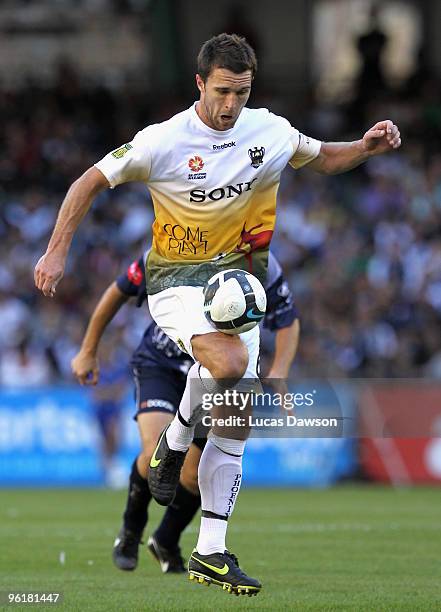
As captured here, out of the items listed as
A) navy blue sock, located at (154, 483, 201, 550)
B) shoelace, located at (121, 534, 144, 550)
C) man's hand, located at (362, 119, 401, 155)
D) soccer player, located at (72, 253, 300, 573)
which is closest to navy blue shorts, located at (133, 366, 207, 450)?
soccer player, located at (72, 253, 300, 573)

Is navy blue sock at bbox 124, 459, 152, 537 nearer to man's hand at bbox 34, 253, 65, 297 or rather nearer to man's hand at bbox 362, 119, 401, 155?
man's hand at bbox 34, 253, 65, 297

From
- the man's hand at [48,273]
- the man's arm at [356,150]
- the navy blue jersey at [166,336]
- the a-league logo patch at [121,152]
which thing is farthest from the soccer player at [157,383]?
the man's hand at [48,273]

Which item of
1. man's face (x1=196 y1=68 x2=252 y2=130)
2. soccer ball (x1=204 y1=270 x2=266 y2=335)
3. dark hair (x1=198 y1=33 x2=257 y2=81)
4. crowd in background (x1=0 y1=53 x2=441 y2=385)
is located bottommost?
crowd in background (x1=0 y1=53 x2=441 y2=385)

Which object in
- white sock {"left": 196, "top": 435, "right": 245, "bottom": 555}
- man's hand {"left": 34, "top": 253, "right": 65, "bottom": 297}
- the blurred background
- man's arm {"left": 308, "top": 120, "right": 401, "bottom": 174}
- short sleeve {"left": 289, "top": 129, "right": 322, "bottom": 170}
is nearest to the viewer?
man's hand {"left": 34, "top": 253, "right": 65, "bottom": 297}

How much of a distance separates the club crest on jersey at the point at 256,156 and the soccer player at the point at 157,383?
5.39 feet

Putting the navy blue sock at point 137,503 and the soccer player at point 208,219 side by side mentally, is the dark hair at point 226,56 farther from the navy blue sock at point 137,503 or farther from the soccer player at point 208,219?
the navy blue sock at point 137,503

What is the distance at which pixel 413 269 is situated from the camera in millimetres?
20594

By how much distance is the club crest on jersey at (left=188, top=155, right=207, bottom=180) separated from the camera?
7355mm

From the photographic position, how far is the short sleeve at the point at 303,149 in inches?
305

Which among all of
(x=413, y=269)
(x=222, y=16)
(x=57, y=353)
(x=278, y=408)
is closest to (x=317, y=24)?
(x=222, y=16)

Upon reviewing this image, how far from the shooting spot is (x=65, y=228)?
7.02m

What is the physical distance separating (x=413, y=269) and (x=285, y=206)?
8.33ft

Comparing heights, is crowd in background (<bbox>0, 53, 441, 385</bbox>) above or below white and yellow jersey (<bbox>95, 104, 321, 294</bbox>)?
below

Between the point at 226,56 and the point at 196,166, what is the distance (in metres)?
0.66
